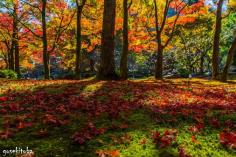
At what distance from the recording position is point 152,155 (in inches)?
174

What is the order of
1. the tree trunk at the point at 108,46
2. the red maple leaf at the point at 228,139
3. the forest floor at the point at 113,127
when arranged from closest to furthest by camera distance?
the forest floor at the point at 113,127 → the red maple leaf at the point at 228,139 → the tree trunk at the point at 108,46

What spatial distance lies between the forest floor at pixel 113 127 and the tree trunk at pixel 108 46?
6.22 metres

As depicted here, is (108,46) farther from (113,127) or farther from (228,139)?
(228,139)

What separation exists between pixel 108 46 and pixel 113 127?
8965 mm

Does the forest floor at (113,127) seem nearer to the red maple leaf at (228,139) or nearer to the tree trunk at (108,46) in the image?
the red maple leaf at (228,139)

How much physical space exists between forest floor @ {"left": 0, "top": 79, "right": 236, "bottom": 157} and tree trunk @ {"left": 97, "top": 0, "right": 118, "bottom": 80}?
20.4ft

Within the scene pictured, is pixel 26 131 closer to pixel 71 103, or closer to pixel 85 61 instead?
pixel 71 103

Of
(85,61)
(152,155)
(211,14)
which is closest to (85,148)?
(152,155)

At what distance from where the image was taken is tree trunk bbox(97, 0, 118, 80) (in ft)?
46.3

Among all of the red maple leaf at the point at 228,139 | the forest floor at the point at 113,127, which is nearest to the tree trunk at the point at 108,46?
the forest floor at the point at 113,127

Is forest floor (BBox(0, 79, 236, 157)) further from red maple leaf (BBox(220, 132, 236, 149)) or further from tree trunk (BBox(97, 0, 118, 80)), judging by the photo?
tree trunk (BBox(97, 0, 118, 80))

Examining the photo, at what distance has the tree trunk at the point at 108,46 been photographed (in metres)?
14.1

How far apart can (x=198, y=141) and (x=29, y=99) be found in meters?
4.11

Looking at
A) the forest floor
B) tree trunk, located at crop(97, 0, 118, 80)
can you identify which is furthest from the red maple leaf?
tree trunk, located at crop(97, 0, 118, 80)
